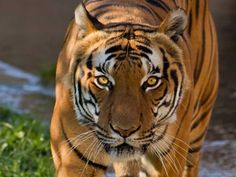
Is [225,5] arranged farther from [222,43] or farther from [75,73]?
[75,73]

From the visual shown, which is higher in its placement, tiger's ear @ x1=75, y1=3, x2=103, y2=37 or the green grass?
tiger's ear @ x1=75, y1=3, x2=103, y2=37

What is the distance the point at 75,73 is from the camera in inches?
137

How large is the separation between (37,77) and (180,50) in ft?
12.7

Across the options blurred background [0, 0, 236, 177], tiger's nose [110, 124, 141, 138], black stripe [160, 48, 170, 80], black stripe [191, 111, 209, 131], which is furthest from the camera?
blurred background [0, 0, 236, 177]

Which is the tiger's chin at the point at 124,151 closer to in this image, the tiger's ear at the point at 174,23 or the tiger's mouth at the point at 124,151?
the tiger's mouth at the point at 124,151

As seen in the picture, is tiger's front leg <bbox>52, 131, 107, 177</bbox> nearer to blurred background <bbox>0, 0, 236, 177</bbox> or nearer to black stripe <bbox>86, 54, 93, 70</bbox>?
black stripe <bbox>86, 54, 93, 70</bbox>

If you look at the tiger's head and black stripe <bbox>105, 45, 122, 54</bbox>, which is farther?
black stripe <bbox>105, 45, 122, 54</bbox>

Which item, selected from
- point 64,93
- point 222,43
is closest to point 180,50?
point 64,93

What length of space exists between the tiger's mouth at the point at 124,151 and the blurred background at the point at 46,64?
192 centimetres

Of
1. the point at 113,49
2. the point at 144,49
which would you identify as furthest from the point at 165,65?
the point at 113,49

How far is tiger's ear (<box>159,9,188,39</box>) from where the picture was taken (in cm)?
343

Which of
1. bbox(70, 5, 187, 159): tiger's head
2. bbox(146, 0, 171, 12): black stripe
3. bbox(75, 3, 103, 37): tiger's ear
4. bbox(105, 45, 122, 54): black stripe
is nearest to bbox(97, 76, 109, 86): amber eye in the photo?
bbox(70, 5, 187, 159): tiger's head

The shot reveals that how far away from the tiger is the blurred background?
164 centimetres

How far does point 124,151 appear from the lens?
3.32 meters
